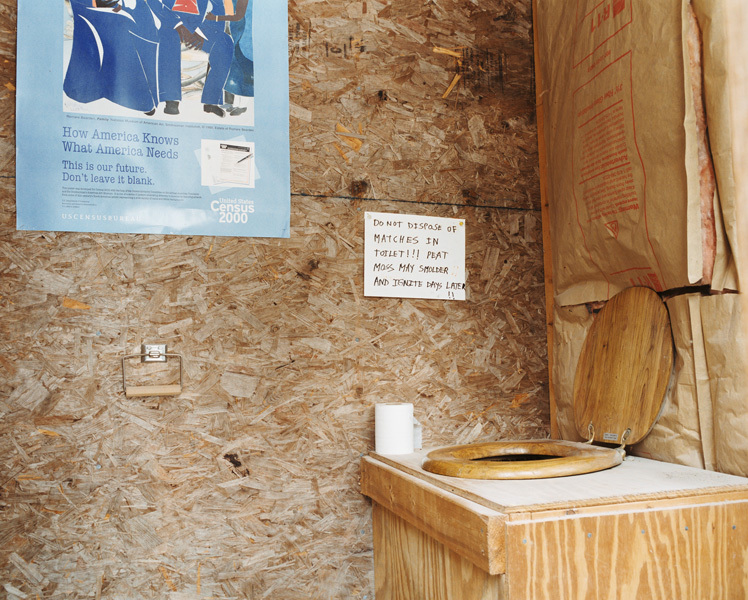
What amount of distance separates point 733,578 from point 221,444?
102 centimetres

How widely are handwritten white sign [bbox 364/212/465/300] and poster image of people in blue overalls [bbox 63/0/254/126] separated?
0.42 metres

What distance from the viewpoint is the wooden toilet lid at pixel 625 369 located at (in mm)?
1264

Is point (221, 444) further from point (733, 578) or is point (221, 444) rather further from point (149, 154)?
point (733, 578)

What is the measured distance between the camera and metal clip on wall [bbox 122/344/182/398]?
1.33 meters

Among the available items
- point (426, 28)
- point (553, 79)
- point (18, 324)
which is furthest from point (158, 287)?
point (553, 79)

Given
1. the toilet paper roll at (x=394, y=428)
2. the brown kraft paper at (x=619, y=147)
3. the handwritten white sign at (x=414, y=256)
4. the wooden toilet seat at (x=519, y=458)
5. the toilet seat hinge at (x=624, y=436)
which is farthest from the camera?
the handwritten white sign at (x=414, y=256)

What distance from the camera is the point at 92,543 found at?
1.30 m

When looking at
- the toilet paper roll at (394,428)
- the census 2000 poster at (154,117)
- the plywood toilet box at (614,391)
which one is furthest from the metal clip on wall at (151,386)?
the plywood toilet box at (614,391)

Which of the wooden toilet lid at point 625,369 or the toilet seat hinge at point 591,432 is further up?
the wooden toilet lid at point 625,369

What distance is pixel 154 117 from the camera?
4.67 ft

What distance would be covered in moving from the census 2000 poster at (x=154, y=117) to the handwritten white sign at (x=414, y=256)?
0.79 feet

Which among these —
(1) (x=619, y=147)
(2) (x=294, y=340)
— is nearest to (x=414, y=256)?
(2) (x=294, y=340)

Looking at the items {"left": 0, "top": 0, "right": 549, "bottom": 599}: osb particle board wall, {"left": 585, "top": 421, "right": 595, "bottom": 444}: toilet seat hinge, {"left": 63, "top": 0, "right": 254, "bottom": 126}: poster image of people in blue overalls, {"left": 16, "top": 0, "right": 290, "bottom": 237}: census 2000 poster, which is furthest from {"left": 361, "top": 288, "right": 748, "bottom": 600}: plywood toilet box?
{"left": 63, "top": 0, "right": 254, "bottom": 126}: poster image of people in blue overalls

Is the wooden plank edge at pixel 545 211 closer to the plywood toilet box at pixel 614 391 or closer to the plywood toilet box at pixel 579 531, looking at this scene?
the plywood toilet box at pixel 614 391
